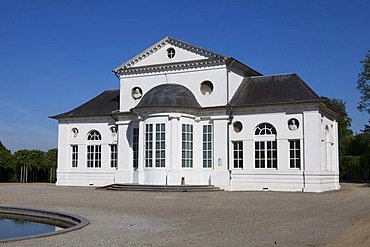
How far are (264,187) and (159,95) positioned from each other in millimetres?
8779

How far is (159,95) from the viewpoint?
29.9 meters

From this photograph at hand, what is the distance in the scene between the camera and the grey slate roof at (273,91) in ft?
93.8

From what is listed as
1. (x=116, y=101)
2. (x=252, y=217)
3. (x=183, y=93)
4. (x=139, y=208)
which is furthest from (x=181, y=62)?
(x=252, y=217)

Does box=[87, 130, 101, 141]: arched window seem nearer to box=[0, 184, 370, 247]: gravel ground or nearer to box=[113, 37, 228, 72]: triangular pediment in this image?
box=[113, 37, 228, 72]: triangular pediment

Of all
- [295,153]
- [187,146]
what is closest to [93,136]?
[187,146]

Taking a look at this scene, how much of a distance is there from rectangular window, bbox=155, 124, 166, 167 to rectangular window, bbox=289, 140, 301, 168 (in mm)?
7780

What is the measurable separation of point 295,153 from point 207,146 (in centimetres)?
564

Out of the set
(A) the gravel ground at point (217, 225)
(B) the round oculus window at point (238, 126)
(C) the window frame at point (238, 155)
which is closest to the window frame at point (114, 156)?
(C) the window frame at point (238, 155)

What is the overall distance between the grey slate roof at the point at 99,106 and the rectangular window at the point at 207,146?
8053 millimetres

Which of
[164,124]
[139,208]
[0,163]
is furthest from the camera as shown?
[0,163]

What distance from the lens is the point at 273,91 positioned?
30.2 metres

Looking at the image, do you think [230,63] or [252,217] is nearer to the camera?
[252,217]

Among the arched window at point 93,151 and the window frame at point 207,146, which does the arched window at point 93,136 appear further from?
the window frame at point 207,146

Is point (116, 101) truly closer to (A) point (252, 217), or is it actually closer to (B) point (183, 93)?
(B) point (183, 93)
